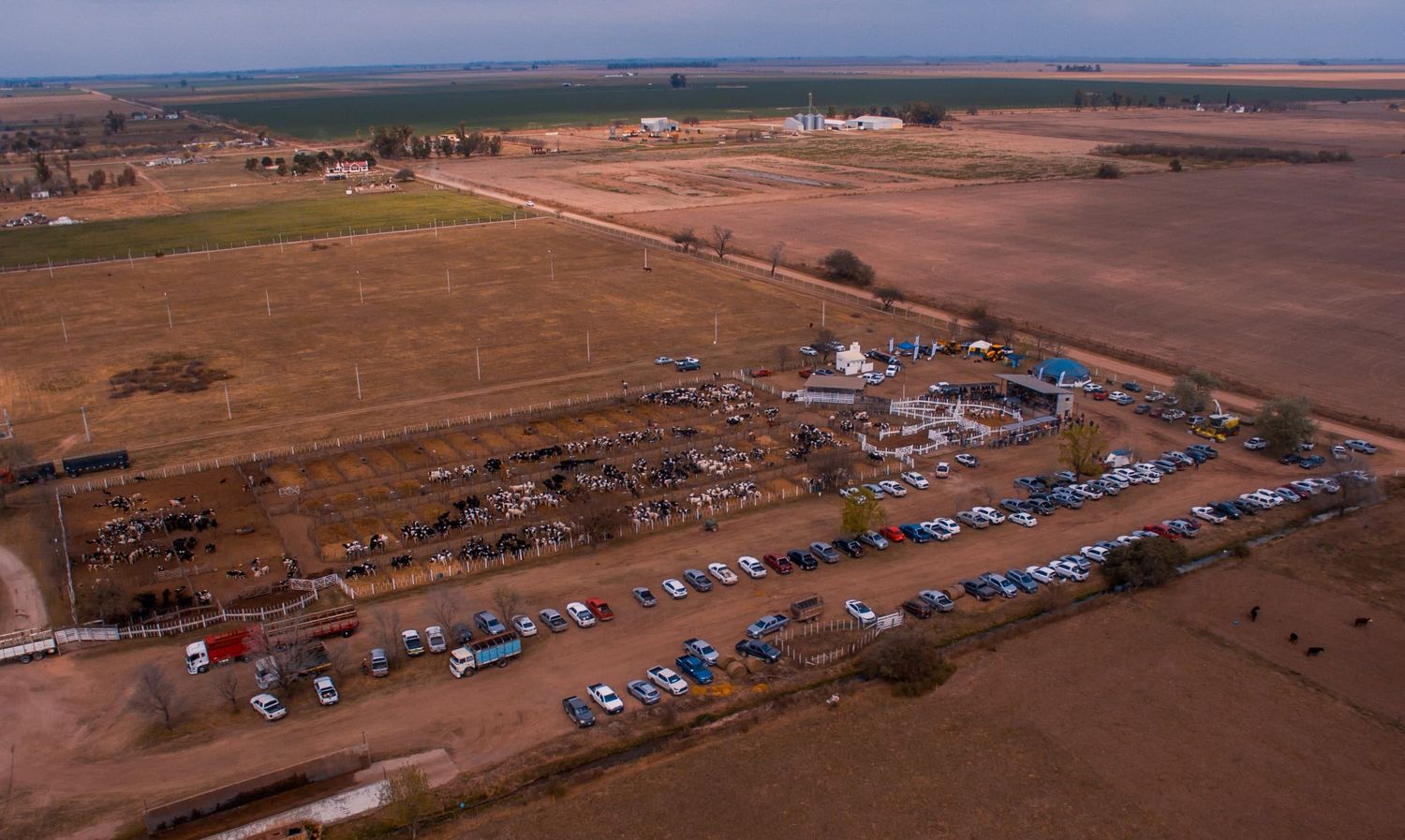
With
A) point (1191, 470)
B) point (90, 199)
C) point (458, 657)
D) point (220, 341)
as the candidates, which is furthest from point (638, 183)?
point (458, 657)

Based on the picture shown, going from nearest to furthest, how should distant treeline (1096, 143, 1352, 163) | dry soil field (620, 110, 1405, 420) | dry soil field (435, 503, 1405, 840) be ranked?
dry soil field (435, 503, 1405, 840) < dry soil field (620, 110, 1405, 420) < distant treeline (1096, 143, 1352, 163)

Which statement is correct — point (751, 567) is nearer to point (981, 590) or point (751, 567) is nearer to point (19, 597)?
point (981, 590)

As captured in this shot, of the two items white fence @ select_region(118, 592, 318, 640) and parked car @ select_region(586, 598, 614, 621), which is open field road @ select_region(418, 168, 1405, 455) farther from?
white fence @ select_region(118, 592, 318, 640)

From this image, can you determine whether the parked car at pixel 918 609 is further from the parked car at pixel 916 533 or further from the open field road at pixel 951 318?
the open field road at pixel 951 318

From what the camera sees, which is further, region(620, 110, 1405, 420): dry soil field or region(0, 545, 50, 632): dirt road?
region(620, 110, 1405, 420): dry soil field

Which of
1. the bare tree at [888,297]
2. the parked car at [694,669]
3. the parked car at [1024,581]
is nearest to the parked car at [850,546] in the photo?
the parked car at [1024,581]

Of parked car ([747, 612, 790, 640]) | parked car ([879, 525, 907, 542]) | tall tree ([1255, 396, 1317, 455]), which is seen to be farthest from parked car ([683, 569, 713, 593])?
tall tree ([1255, 396, 1317, 455])

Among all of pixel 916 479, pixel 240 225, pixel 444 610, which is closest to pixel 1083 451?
pixel 916 479
